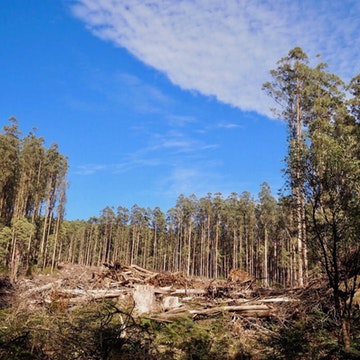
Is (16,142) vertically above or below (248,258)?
above

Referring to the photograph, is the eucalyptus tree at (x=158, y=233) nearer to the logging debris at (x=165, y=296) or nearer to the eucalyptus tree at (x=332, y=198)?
the logging debris at (x=165, y=296)

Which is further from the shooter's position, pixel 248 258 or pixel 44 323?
pixel 248 258

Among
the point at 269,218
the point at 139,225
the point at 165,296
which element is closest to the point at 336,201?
the point at 165,296

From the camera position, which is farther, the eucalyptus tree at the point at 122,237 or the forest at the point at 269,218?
the eucalyptus tree at the point at 122,237

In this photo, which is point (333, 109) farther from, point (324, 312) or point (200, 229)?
point (200, 229)

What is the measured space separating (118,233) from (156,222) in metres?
9.42

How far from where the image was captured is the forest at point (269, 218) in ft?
29.5

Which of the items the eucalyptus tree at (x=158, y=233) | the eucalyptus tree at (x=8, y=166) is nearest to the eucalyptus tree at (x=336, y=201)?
the eucalyptus tree at (x=8, y=166)

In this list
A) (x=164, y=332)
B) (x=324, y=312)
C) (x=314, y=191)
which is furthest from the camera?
(x=324, y=312)

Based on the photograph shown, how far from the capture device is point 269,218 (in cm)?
5225

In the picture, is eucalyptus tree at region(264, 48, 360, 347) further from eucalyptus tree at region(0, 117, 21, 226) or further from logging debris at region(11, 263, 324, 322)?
eucalyptus tree at region(0, 117, 21, 226)

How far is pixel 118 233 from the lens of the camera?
7994cm

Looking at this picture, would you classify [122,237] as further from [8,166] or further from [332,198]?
[332,198]

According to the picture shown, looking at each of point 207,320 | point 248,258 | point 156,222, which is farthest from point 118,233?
point 207,320
